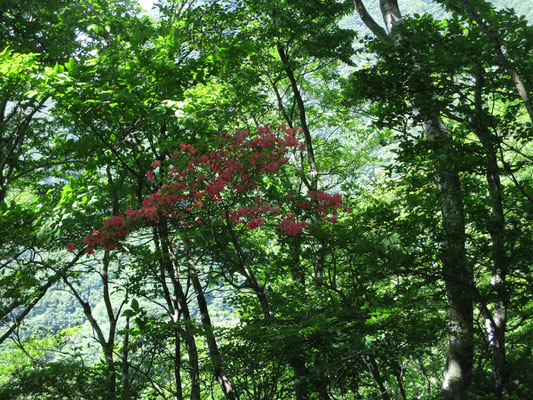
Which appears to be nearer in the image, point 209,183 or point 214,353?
point 209,183

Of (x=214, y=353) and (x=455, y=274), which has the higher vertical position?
(x=455, y=274)

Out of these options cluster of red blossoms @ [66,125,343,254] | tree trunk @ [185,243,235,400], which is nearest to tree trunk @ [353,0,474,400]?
cluster of red blossoms @ [66,125,343,254]

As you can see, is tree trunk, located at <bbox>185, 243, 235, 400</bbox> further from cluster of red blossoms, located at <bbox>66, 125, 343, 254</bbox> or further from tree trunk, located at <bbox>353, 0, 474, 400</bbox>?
tree trunk, located at <bbox>353, 0, 474, 400</bbox>

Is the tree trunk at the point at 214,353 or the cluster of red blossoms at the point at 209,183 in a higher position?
the cluster of red blossoms at the point at 209,183

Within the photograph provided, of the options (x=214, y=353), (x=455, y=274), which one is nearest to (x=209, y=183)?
(x=214, y=353)

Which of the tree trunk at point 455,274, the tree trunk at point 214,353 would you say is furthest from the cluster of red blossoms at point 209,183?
the tree trunk at point 455,274

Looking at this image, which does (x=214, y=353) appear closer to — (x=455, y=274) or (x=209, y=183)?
(x=209, y=183)

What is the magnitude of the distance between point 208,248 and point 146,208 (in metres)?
1.05

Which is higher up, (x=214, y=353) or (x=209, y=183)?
(x=209, y=183)

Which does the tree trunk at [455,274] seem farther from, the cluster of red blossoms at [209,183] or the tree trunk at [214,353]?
the tree trunk at [214,353]

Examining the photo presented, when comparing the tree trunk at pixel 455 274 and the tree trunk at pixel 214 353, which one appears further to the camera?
the tree trunk at pixel 455 274

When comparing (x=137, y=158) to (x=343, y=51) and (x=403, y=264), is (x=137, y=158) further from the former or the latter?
(x=343, y=51)

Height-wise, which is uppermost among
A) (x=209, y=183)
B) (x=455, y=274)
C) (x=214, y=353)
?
(x=209, y=183)

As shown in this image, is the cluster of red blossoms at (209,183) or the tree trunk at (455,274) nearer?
the cluster of red blossoms at (209,183)
